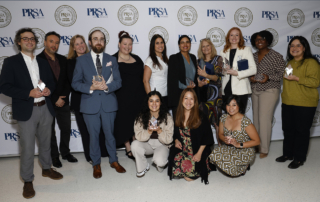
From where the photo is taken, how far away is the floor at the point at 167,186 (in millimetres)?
2508

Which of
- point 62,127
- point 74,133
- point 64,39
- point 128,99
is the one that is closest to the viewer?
point 128,99

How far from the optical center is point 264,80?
10.8ft

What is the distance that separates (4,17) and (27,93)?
77.5 inches

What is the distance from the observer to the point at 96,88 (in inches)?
111

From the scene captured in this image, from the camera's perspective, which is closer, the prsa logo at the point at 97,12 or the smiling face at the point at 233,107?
the smiling face at the point at 233,107

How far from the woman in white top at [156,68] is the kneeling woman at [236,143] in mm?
999

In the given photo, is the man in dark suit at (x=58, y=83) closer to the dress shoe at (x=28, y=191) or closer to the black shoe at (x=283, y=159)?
the dress shoe at (x=28, y=191)

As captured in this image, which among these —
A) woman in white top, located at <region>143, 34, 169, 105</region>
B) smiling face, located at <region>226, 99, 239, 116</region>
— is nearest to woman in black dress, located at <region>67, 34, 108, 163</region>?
woman in white top, located at <region>143, 34, 169, 105</region>

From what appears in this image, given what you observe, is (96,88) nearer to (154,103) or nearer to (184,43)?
(154,103)

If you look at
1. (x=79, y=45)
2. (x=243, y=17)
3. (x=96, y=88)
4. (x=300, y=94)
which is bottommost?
(x=300, y=94)

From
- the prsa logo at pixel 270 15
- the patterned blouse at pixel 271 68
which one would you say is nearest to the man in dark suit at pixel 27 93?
the patterned blouse at pixel 271 68

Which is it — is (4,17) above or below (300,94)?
above

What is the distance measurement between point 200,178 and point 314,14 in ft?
12.4

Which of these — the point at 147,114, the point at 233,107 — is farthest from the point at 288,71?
the point at 147,114
